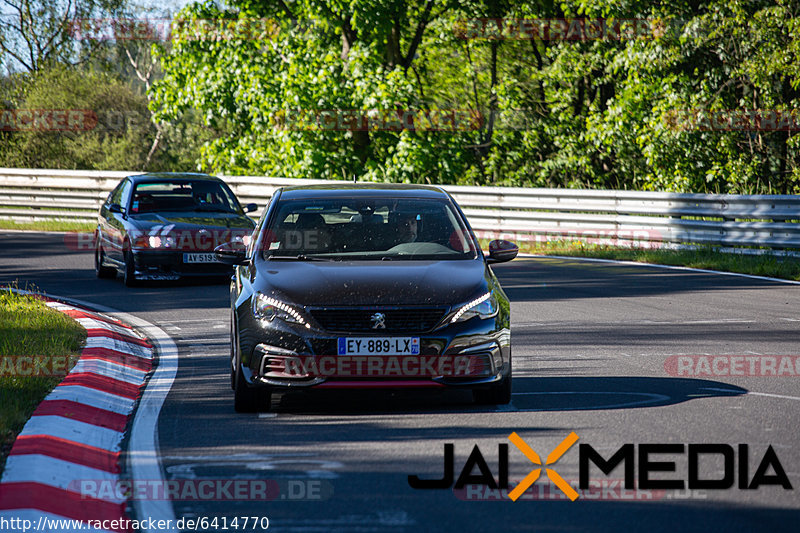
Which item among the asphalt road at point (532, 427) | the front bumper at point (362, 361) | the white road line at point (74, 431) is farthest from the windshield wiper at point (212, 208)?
the white road line at point (74, 431)

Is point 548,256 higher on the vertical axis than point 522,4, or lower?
lower

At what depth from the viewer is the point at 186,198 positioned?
16219mm

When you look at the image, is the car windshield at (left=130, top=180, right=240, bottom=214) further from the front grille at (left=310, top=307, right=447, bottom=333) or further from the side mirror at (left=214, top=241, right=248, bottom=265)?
A: the front grille at (left=310, top=307, right=447, bottom=333)

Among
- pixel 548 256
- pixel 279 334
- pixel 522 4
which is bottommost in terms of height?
pixel 548 256

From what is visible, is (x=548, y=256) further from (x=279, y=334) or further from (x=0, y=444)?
(x=0, y=444)

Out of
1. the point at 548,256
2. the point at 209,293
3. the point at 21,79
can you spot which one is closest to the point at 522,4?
the point at 548,256

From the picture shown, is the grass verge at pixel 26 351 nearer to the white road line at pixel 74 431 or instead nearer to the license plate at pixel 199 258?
the white road line at pixel 74 431

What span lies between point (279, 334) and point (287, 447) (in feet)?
3.11

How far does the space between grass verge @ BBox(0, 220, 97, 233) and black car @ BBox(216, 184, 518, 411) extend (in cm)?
1835

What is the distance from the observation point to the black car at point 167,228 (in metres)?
14.8

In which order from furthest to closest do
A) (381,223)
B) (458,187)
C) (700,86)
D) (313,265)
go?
1. (700,86)
2. (458,187)
3. (381,223)
4. (313,265)

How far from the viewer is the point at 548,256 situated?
19.7 metres

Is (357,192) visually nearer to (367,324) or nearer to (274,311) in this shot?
(274,311)

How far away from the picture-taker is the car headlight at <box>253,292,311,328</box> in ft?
22.2
